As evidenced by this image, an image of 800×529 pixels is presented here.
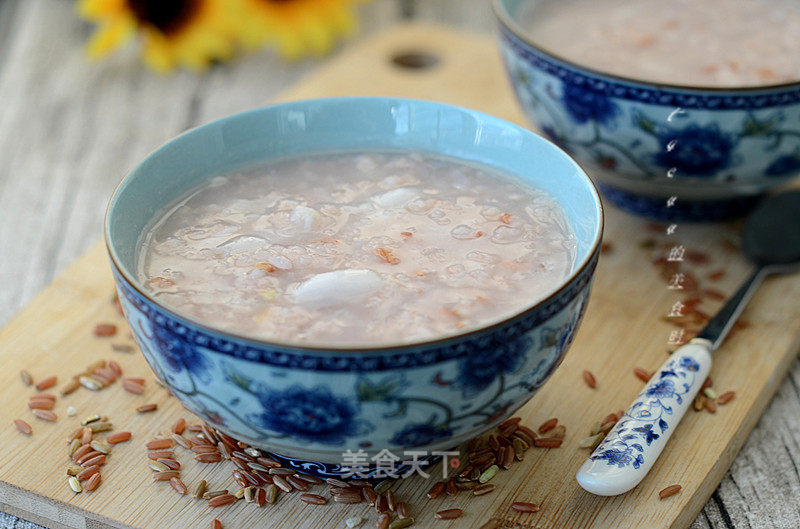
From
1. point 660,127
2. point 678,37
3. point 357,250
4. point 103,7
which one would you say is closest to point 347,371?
point 357,250

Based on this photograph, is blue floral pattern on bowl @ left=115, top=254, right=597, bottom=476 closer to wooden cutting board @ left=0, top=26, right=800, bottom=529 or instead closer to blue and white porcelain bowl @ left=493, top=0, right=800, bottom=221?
wooden cutting board @ left=0, top=26, right=800, bottom=529

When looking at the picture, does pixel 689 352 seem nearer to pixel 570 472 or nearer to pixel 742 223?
pixel 570 472

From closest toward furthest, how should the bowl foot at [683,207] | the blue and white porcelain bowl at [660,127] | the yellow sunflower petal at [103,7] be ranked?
the blue and white porcelain bowl at [660,127] → the bowl foot at [683,207] → the yellow sunflower petal at [103,7]

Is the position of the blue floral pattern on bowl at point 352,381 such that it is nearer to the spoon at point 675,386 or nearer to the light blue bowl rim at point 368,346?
the light blue bowl rim at point 368,346

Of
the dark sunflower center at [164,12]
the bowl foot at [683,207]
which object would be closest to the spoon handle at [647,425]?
the bowl foot at [683,207]

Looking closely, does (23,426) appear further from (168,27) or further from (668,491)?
(168,27)

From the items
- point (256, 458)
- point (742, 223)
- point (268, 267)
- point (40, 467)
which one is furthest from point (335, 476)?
point (742, 223)

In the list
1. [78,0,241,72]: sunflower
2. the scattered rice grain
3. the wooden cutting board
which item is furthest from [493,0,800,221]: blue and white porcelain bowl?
[78,0,241,72]: sunflower
